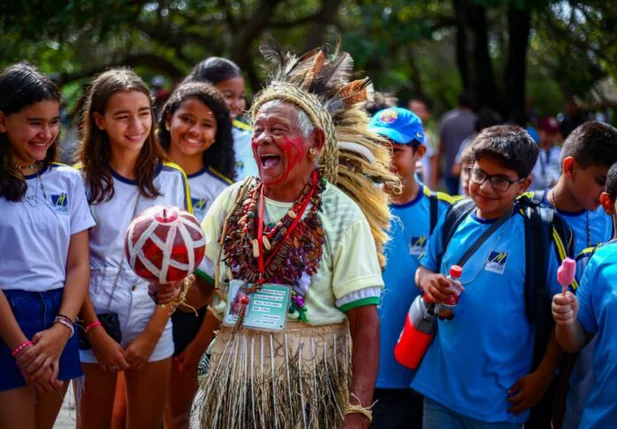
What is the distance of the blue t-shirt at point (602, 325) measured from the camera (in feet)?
11.5

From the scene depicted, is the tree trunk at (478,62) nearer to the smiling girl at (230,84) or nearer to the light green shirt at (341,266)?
the smiling girl at (230,84)

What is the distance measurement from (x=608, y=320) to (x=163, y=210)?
77.7 inches

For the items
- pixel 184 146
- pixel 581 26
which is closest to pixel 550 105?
pixel 581 26

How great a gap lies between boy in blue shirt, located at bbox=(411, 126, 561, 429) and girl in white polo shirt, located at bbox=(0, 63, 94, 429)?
1.74m

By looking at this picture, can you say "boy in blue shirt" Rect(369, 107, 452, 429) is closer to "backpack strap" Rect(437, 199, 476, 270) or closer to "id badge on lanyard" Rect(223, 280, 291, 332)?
"backpack strap" Rect(437, 199, 476, 270)

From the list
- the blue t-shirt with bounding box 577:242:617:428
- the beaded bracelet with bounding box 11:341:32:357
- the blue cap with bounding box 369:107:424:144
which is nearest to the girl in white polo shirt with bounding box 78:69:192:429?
the beaded bracelet with bounding box 11:341:32:357

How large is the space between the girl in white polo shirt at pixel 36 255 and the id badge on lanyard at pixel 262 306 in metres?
0.95

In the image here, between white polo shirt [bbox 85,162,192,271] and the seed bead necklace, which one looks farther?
white polo shirt [bbox 85,162,192,271]

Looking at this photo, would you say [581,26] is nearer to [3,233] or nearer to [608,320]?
[608,320]

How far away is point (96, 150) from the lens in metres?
4.25

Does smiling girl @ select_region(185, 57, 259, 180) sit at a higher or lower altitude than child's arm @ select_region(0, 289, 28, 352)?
higher

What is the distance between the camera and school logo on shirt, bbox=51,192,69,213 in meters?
3.78

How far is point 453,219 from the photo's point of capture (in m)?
4.23

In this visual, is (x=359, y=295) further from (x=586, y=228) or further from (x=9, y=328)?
(x=586, y=228)
